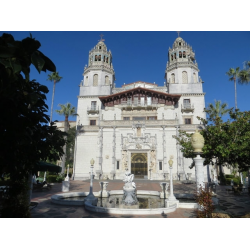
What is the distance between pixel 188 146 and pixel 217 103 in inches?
932

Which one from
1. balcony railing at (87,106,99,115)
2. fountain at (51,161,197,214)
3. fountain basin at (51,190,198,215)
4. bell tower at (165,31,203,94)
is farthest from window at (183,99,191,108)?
fountain basin at (51,190,198,215)

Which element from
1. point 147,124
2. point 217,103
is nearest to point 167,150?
point 147,124

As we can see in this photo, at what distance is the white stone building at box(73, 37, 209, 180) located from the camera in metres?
33.8

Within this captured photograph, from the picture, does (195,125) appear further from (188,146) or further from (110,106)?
(188,146)

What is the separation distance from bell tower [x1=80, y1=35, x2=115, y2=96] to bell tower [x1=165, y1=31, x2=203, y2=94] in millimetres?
13540

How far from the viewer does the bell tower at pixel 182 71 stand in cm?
3928

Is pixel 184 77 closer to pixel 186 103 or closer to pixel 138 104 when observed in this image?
pixel 186 103

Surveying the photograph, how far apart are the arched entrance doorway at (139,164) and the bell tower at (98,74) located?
603 inches

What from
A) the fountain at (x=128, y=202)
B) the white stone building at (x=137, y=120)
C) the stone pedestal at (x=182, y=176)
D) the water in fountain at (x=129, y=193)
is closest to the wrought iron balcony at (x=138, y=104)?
the white stone building at (x=137, y=120)

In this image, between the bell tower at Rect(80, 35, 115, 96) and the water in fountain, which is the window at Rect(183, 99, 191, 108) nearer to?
the bell tower at Rect(80, 35, 115, 96)

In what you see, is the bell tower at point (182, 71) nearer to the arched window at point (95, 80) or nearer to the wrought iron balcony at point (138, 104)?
the wrought iron balcony at point (138, 104)

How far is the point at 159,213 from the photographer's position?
9.83 metres

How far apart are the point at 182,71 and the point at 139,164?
73.0 ft
